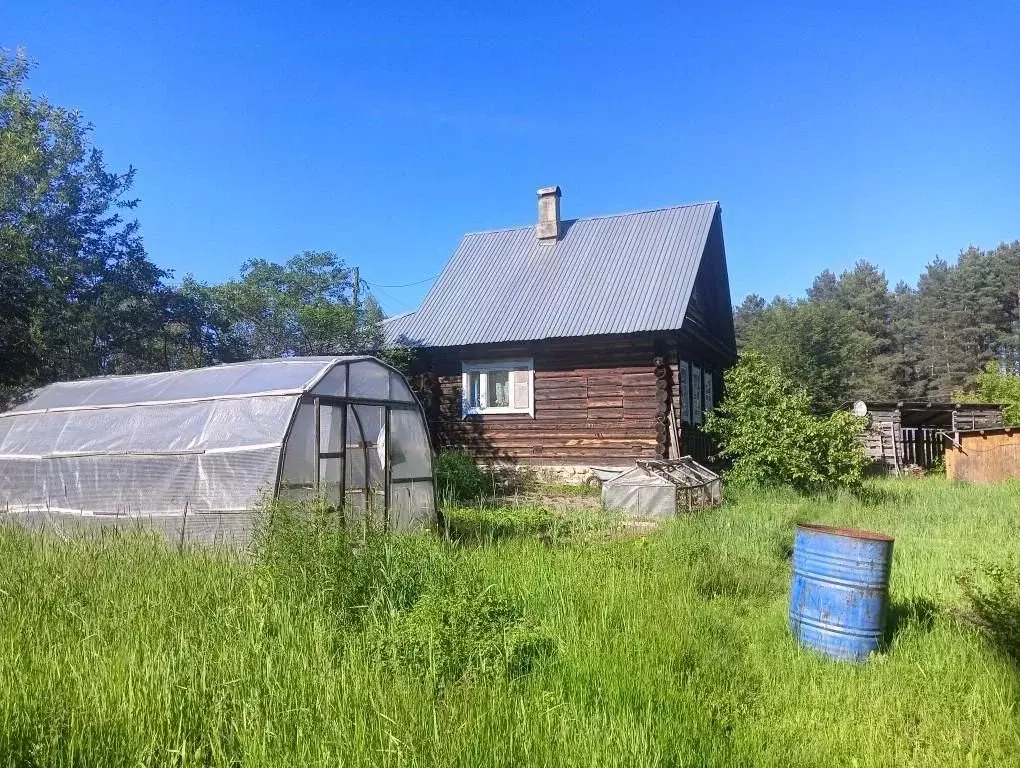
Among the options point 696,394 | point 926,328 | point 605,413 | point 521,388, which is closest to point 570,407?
point 605,413

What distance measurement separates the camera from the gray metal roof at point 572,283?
15.8 metres

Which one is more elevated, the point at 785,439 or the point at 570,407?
the point at 570,407

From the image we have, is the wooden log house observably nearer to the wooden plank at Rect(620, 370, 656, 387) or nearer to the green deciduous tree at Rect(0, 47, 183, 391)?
the wooden plank at Rect(620, 370, 656, 387)

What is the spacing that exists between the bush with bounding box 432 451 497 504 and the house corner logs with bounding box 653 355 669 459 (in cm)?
378

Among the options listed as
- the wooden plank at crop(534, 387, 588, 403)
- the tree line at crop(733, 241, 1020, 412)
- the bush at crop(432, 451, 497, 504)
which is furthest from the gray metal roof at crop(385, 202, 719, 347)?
the tree line at crop(733, 241, 1020, 412)

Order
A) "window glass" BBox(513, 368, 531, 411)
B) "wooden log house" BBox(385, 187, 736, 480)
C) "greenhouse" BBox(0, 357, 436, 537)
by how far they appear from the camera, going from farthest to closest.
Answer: "window glass" BBox(513, 368, 531, 411) → "wooden log house" BBox(385, 187, 736, 480) → "greenhouse" BBox(0, 357, 436, 537)

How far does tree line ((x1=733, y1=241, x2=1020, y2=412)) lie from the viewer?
46.2 m

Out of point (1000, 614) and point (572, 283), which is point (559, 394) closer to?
point (572, 283)

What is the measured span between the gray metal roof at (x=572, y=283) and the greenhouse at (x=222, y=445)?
23.8 ft

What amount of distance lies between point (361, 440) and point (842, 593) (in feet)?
19.0

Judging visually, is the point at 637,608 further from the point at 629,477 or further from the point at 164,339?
the point at 164,339

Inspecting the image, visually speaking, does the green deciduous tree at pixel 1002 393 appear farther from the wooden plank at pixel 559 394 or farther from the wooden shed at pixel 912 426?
the wooden plank at pixel 559 394

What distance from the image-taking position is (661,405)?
1533 centimetres

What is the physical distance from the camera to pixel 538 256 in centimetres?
1903
